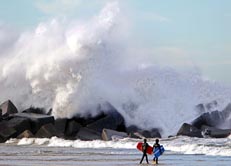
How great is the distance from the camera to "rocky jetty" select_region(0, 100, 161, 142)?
37.6 meters

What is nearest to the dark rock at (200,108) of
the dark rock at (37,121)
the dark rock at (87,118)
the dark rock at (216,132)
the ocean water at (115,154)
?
the dark rock at (87,118)

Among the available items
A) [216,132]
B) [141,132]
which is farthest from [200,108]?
[216,132]

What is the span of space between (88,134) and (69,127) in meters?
2.02

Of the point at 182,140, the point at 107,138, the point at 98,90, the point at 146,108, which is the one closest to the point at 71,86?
the point at 98,90

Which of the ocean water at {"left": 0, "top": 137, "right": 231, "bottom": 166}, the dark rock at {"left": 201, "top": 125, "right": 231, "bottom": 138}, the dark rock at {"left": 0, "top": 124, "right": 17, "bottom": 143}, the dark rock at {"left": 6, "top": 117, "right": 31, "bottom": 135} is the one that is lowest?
the ocean water at {"left": 0, "top": 137, "right": 231, "bottom": 166}

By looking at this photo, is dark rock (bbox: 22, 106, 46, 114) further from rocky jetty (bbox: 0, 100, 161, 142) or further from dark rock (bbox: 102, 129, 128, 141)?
dark rock (bbox: 102, 129, 128, 141)

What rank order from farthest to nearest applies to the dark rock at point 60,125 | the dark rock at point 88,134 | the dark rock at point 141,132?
the dark rock at point 60,125, the dark rock at point 141,132, the dark rock at point 88,134

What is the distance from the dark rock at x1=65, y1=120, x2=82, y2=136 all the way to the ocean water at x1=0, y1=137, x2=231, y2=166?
65.9 inches

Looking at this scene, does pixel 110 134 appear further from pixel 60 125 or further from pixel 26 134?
pixel 26 134

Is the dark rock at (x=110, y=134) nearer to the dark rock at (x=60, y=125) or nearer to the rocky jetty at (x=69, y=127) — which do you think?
the rocky jetty at (x=69, y=127)

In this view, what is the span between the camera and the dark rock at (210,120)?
39.2 metres

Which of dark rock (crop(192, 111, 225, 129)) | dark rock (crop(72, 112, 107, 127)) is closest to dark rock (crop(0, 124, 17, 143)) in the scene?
dark rock (crop(72, 112, 107, 127))

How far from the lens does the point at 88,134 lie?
37594 millimetres

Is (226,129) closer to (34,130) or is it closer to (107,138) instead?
(107,138)
